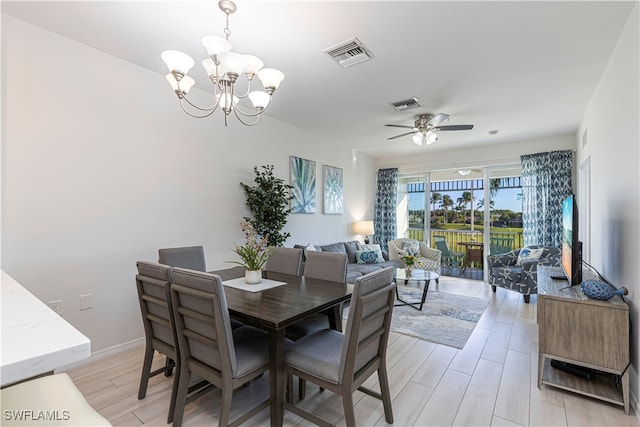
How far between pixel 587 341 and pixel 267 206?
10.4ft

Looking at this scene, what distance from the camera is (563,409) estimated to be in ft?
6.36

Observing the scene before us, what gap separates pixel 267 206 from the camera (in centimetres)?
367

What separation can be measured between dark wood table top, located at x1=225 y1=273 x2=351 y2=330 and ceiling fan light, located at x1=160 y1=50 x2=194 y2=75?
58.3 inches

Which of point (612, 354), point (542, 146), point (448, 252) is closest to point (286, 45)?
point (612, 354)

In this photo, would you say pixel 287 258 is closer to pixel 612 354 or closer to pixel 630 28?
pixel 612 354

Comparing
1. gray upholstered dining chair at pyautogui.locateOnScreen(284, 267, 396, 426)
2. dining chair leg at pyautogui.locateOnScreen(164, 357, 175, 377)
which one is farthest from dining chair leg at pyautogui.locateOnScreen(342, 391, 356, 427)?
dining chair leg at pyautogui.locateOnScreen(164, 357, 175, 377)

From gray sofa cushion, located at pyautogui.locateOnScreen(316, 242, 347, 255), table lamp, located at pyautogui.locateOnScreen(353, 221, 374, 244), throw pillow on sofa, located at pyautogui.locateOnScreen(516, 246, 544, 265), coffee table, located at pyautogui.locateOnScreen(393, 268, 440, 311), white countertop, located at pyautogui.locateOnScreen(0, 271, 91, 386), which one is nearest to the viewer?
white countertop, located at pyautogui.locateOnScreen(0, 271, 91, 386)

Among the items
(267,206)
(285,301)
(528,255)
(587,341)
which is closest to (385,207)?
(528,255)

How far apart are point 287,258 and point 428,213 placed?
14.9 ft

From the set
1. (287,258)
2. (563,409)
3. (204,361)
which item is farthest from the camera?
(287,258)

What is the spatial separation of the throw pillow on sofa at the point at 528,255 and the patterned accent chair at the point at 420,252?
1.28m

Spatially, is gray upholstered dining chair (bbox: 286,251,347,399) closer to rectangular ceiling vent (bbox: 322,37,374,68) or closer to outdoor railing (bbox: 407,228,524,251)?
rectangular ceiling vent (bbox: 322,37,374,68)

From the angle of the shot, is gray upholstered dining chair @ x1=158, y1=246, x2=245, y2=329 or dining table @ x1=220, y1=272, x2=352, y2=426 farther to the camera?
gray upholstered dining chair @ x1=158, y1=246, x2=245, y2=329

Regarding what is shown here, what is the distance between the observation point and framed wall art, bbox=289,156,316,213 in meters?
4.55
